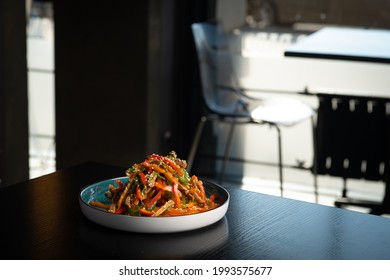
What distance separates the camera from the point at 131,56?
429cm

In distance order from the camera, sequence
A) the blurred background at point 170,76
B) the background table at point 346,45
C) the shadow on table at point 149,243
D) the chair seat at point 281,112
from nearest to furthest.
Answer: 1. the shadow on table at point 149,243
2. the background table at point 346,45
3. the chair seat at point 281,112
4. the blurred background at point 170,76

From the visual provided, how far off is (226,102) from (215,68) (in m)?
0.30

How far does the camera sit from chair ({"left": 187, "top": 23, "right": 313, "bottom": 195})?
3.95m

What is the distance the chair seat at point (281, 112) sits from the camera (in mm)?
3875

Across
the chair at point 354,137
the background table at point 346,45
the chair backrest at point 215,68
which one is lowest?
the chair at point 354,137

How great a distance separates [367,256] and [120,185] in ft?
1.90

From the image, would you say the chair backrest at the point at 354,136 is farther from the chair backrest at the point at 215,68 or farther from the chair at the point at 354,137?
the chair backrest at the point at 215,68

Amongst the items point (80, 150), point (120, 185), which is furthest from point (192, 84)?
point (120, 185)

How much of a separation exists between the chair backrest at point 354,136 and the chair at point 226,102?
0.13m

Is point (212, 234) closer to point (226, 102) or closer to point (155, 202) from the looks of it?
point (155, 202)

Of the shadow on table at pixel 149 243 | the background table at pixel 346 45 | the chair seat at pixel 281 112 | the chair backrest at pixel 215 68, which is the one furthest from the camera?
the chair backrest at pixel 215 68

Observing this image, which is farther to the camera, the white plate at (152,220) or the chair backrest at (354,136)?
the chair backrest at (354,136)

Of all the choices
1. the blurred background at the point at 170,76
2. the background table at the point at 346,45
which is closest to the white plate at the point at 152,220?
the background table at the point at 346,45

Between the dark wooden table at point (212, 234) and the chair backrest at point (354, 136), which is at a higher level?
the dark wooden table at point (212, 234)
